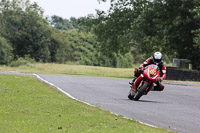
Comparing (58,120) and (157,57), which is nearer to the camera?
(58,120)

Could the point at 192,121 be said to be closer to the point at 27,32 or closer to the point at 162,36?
the point at 162,36

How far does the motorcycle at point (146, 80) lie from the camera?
1481 centimetres

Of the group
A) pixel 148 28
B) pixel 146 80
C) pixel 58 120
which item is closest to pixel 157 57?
pixel 146 80

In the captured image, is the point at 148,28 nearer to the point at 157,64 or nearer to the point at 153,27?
the point at 153,27

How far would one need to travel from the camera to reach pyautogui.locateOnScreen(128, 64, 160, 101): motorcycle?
1481 centimetres

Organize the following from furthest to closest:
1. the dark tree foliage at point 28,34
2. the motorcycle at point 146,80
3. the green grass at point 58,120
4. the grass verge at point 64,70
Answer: the dark tree foliage at point 28,34, the grass verge at point 64,70, the motorcycle at point 146,80, the green grass at point 58,120

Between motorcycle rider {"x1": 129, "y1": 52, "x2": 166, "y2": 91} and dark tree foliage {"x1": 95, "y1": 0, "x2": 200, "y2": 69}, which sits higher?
dark tree foliage {"x1": 95, "y1": 0, "x2": 200, "y2": 69}

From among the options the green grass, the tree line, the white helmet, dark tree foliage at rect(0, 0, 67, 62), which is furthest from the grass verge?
the green grass

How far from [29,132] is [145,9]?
34389 mm

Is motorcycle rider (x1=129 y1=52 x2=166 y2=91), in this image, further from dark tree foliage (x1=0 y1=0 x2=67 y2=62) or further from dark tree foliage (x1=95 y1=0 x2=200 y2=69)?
dark tree foliage (x1=0 y1=0 x2=67 y2=62)

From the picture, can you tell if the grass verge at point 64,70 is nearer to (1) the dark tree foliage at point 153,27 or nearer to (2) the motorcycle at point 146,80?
(1) the dark tree foliage at point 153,27

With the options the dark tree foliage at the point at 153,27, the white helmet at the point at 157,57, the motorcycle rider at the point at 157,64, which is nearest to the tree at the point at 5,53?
the dark tree foliage at the point at 153,27

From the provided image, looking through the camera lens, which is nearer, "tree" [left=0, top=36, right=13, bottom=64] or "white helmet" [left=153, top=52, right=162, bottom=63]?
"white helmet" [left=153, top=52, right=162, bottom=63]

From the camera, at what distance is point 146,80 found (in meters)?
15.1
